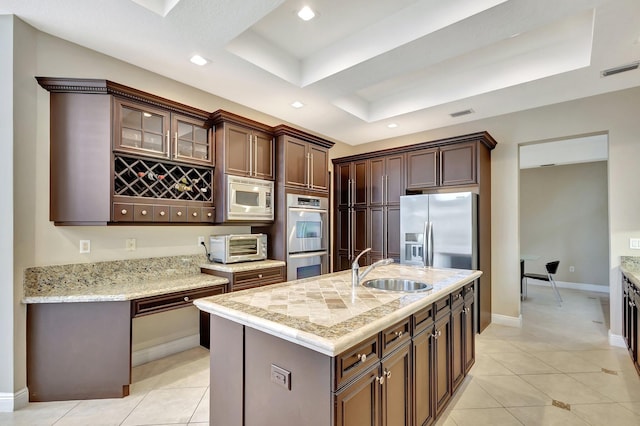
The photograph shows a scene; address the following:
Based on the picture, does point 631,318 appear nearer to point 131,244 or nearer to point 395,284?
point 395,284

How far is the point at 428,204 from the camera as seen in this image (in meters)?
4.05

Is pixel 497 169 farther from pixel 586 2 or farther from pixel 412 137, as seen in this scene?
pixel 586 2

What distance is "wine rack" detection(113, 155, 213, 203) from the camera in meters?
2.74

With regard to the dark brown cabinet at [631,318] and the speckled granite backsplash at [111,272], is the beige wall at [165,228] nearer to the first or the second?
the speckled granite backsplash at [111,272]

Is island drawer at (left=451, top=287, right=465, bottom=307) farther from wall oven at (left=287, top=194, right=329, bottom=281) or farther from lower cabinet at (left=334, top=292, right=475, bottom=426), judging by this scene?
wall oven at (left=287, top=194, right=329, bottom=281)

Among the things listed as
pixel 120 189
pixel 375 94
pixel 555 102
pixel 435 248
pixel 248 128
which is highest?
pixel 375 94

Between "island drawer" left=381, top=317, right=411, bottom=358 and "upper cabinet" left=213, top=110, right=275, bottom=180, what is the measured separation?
2.49 metres

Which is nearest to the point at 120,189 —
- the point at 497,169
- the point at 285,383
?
the point at 285,383

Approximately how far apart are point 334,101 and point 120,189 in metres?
2.60

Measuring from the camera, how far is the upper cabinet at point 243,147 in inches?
132

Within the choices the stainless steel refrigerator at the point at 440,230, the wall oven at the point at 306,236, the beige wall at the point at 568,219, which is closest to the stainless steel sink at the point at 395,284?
the wall oven at the point at 306,236

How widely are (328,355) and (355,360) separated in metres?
0.21

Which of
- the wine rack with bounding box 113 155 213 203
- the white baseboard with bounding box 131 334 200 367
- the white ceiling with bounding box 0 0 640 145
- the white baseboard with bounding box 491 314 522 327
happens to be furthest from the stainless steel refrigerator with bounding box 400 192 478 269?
the white baseboard with bounding box 131 334 200 367

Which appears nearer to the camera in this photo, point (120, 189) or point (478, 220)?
point (120, 189)
